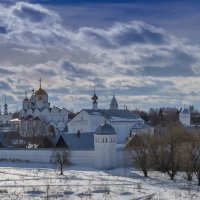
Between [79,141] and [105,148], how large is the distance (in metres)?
4.58

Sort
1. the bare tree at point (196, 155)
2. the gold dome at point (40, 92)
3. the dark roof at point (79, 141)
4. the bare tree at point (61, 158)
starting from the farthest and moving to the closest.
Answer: the gold dome at point (40, 92), the dark roof at point (79, 141), the bare tree at point (61, 158), the bare tree at point (196, 155)

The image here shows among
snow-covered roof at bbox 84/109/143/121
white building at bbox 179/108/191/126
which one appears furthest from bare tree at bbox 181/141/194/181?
white building at bbox 179/108/191/126

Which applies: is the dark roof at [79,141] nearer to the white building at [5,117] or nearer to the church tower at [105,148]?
the church tower at [105,148]

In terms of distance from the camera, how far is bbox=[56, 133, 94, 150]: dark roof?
139 ft

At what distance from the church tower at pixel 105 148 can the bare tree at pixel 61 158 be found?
2329 mm

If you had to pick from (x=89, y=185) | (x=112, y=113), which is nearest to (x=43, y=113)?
(x=112, y=113)

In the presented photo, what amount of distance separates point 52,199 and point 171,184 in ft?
30.5

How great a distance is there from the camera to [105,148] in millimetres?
39281

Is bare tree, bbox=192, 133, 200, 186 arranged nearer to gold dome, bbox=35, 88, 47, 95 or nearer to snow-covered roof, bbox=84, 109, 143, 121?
snow-covered roof, bbox=84, 109, 143, 121

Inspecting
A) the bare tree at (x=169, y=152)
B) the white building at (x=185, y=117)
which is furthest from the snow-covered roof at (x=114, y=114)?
the white building at (x=185, y=117)

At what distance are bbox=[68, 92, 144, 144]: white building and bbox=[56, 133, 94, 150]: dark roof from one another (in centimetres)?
881

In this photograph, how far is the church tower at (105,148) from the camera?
39094mm

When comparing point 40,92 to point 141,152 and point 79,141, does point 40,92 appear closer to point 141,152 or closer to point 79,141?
point 79,141

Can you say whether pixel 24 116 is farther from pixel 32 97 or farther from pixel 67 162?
pixel 67 162
